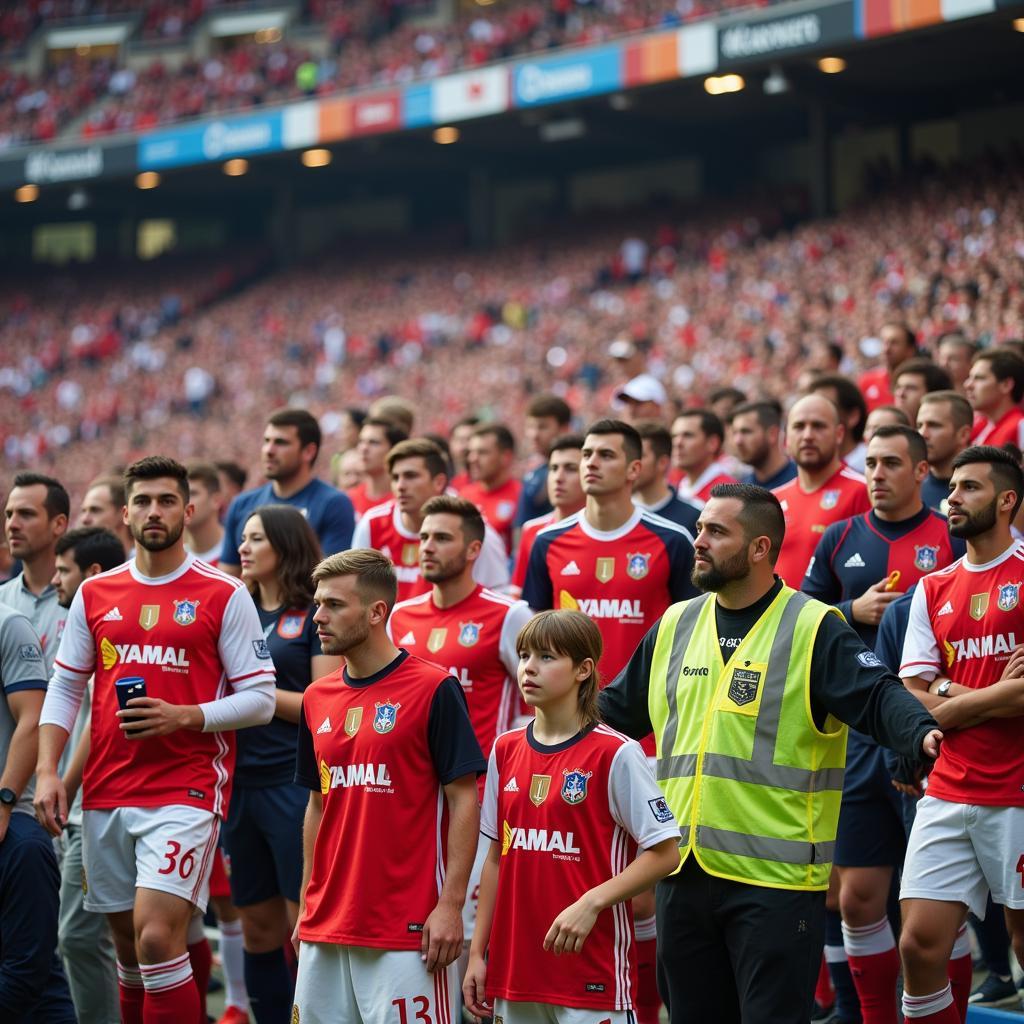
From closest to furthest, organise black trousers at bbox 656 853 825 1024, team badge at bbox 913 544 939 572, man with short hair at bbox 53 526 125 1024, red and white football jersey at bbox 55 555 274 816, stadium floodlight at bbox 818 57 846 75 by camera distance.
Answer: black trousers at bbox 656 853 825 1024, red and white football jersey at bbox 55 555 274 816, team badge at bbox 913 544 939 572, man with short hair at bbox 53 526 125 1024, stadium floodlight at bbox 818 57 846 75

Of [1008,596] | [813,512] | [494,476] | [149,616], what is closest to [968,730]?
[1008,596]

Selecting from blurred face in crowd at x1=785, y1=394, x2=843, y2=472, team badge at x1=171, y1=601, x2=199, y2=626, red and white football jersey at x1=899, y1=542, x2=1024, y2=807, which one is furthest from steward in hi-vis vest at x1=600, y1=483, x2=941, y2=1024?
blurred face in crowd at x1=785, y1=394, x2=843, y2=472

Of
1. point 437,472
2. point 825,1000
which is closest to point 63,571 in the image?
point 437,472

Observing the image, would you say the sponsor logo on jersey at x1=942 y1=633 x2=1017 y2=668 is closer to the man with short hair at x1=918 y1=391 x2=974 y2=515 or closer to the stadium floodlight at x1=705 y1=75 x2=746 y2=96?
the man with short hair at x1=918 y1=391 x2=974 y2=515

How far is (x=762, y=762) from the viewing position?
15.1 ft

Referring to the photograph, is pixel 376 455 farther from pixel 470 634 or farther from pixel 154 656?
pixel 154 656

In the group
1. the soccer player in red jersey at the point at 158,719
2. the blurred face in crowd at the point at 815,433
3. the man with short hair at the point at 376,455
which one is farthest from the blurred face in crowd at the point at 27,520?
the blurred face in crowd at the point at 815,433

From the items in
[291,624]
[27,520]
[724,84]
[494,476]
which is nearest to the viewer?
[291,624]

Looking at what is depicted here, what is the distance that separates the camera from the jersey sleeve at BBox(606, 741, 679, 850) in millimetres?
4523

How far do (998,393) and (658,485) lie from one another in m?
1.97

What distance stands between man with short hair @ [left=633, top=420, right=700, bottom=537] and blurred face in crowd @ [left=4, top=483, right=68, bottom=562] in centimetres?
300

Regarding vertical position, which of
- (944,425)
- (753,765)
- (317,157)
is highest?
(317,157)

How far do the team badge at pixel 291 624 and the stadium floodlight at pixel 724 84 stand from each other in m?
19.0

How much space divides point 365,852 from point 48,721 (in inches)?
65.4
